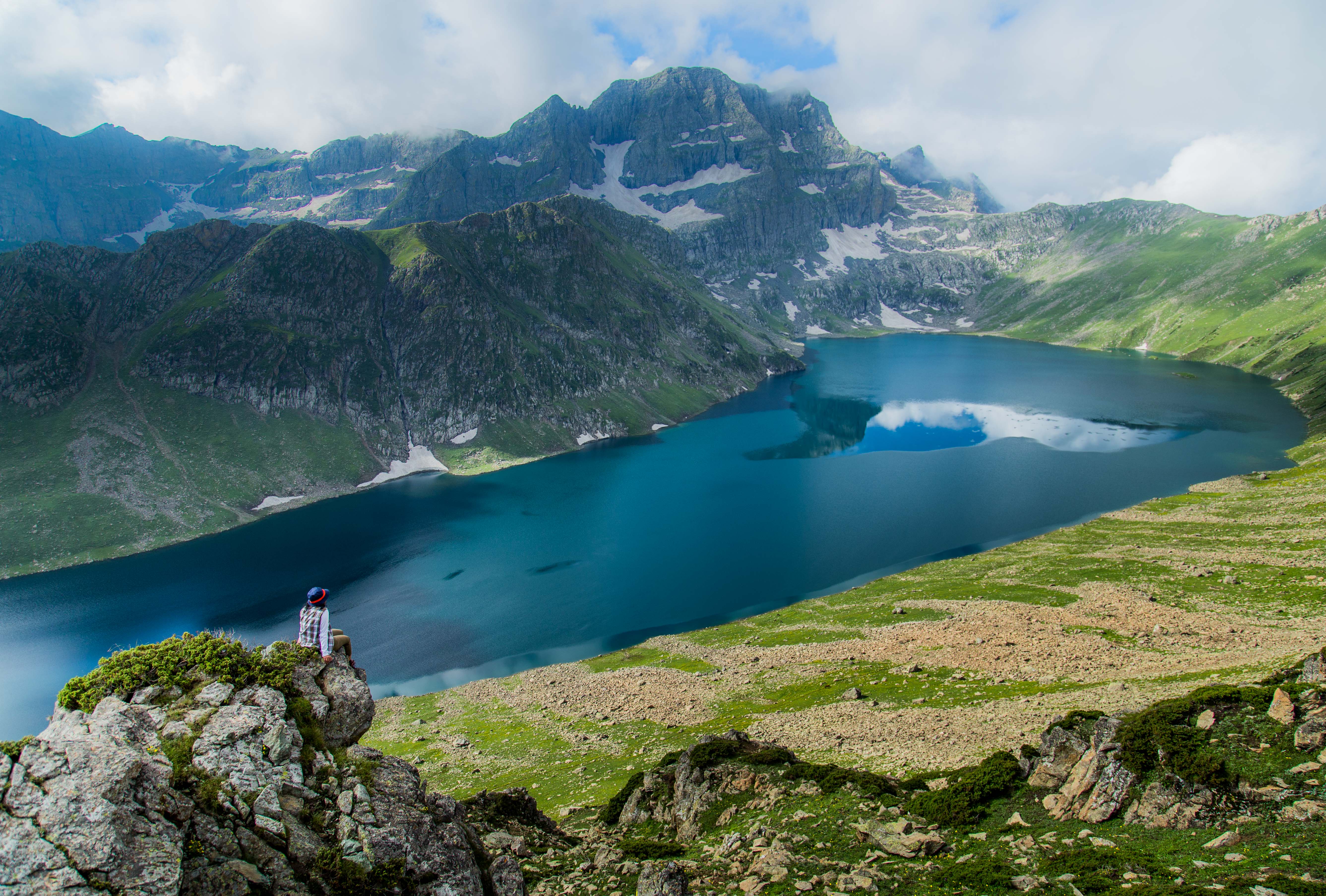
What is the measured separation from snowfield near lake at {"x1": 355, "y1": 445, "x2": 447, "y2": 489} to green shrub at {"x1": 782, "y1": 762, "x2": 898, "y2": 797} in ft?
503

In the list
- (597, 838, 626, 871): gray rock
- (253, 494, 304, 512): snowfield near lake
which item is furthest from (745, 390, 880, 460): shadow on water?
(597, 838, 626, 871): gray rock

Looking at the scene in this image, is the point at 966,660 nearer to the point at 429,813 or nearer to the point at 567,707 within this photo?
the point at 567,707

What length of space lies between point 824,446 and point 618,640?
9713 cm

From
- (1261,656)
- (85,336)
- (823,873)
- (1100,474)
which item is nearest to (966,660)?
(1261,656)

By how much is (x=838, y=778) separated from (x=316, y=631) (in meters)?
20.7

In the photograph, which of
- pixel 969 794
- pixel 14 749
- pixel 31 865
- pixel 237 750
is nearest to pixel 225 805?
pixel 237 750

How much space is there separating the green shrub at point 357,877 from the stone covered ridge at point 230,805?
0.03 metres

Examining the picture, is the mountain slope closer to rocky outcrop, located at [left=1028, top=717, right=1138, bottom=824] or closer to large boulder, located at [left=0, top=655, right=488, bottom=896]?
large boulder, located at [left=0, top=655, right=488, bottom=896]

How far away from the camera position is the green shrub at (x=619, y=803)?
2850 centimetres

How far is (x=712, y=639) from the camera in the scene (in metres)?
65.4

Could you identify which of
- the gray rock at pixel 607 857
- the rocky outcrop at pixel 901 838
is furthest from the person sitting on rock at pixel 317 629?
the rocky outcrop at pixel 901 838

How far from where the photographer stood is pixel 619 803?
29422 mm

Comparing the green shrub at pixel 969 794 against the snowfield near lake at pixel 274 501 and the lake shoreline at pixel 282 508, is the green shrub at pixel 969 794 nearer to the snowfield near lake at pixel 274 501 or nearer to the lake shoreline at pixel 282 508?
the lake shoreline at pixel 282 508

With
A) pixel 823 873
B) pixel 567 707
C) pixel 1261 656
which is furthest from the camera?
pixel 567 707
